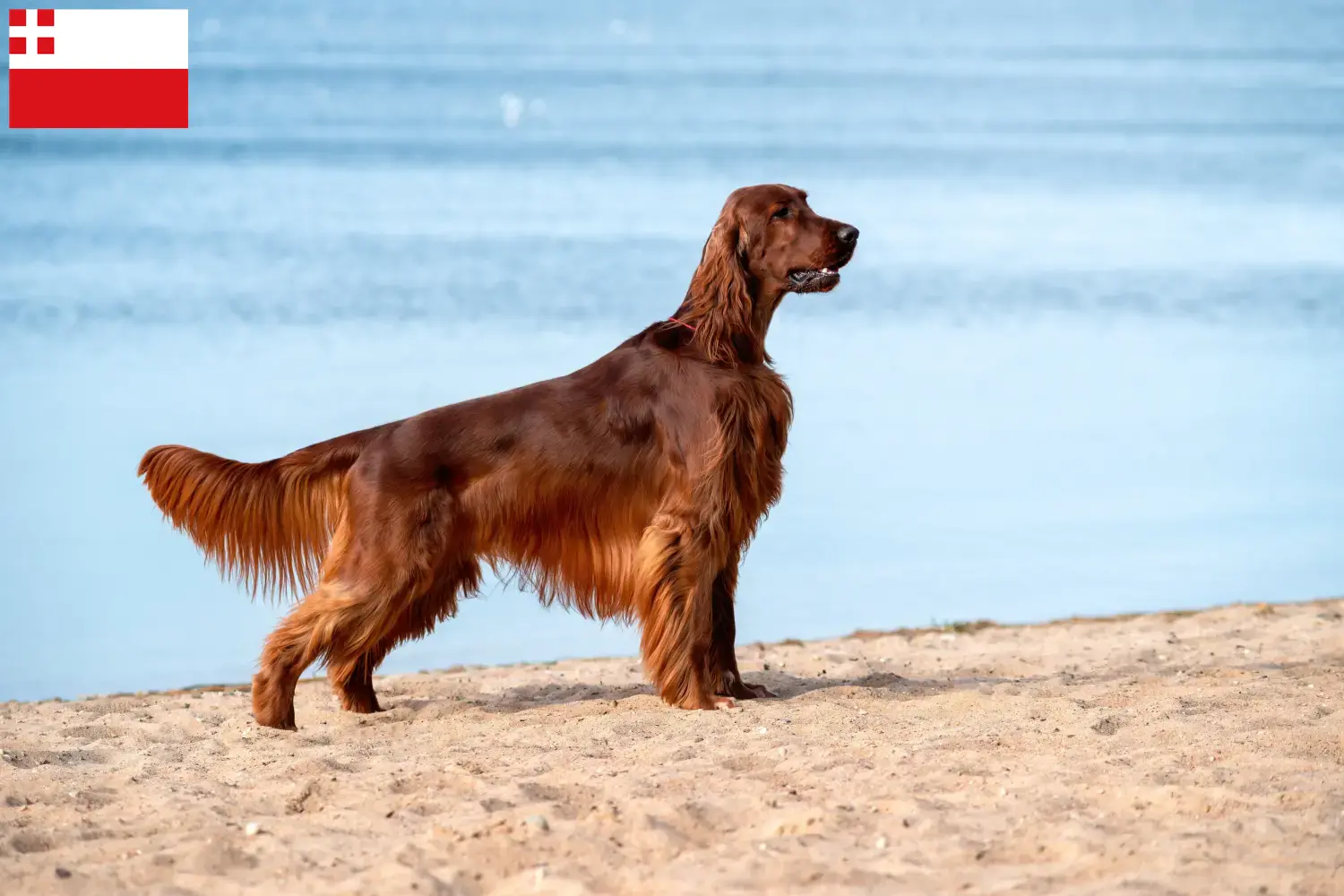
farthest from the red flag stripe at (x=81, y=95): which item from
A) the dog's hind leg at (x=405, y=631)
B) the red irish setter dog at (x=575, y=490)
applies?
the dog's hind leg at (x=405, y=631)

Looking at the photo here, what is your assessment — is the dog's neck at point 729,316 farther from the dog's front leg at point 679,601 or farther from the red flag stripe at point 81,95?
the red flag stripe at point 81,95

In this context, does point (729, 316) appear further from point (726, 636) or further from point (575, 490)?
point (726, 636)

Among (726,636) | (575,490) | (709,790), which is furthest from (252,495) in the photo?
(709,790)

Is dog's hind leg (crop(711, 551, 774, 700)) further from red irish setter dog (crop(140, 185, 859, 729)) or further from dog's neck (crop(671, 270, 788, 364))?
dog's neck (crop(671, 270, 788, 364))

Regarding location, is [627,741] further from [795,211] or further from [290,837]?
[795,211]

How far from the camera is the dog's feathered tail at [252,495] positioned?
218 inches

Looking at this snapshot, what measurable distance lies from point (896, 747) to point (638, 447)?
1.53 meters

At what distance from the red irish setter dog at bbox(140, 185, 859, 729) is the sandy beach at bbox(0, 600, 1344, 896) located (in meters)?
0.39

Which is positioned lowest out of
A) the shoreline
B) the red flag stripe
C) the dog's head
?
the shoreline

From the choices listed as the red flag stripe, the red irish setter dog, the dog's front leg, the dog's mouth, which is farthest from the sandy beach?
the red flag stripe

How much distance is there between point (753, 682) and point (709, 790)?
6.92 ft

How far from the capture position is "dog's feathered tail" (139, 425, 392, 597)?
218 inches

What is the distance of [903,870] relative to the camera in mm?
3449

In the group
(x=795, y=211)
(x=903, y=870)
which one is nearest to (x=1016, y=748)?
(x=903, y=870)
